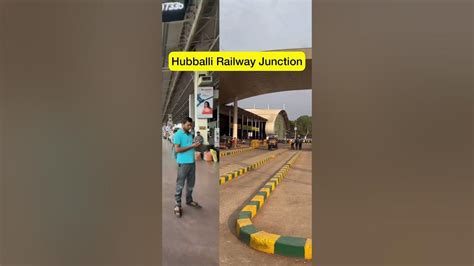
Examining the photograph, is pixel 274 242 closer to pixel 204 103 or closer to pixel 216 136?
pixel 216 136

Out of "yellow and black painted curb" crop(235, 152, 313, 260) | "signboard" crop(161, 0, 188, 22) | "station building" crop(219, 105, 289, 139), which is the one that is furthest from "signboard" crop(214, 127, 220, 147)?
"yellow and black painted curb" crop(235, 152, 313, 260)

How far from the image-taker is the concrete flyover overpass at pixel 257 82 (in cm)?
159

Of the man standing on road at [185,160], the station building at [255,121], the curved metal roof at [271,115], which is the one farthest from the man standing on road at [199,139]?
the curved metal roof at [271,115]

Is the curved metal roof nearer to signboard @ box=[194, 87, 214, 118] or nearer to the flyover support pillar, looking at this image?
the flyover support pillar

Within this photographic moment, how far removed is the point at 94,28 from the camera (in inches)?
61.0

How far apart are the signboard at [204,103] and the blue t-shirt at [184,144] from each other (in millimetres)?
131

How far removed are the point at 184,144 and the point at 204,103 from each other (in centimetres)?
26

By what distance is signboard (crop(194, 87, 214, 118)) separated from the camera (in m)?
1.64

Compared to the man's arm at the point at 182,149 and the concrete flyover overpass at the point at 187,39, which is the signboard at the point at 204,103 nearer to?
the concrete flyover overpass at the point at 187,39

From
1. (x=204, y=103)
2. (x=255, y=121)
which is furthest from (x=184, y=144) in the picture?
(x=255, y=121)

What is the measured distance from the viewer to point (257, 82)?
5.79 ft

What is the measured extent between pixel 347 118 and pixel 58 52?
1516 mm

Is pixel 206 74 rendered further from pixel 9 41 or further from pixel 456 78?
pixel 456 78

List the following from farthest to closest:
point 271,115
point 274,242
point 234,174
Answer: point 234,174, point 274,242, point 271,115
